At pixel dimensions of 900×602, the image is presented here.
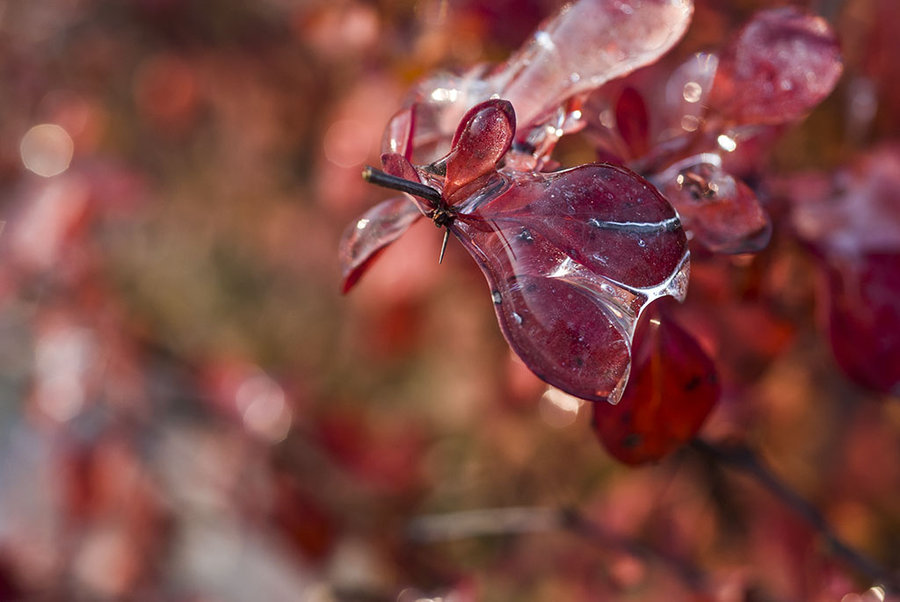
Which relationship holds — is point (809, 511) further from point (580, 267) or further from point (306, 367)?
point (306, 367)

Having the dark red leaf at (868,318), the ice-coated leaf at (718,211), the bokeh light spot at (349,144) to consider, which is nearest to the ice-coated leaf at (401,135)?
the ice-coated leaf at (718,211)

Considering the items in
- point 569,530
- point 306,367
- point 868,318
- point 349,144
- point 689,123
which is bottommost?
point 306,367

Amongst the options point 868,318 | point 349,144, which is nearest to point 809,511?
point 868,318

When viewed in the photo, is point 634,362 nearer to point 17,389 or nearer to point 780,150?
point 780,150

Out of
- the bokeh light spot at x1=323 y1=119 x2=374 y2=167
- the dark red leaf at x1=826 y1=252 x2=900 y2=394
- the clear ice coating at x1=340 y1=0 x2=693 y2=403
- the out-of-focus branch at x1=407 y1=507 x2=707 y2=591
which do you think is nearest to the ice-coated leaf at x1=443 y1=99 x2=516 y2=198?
the clear ice coating at x1=340 y1=0 x2=693 y2=403

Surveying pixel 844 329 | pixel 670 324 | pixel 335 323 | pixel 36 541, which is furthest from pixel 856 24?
pixel 36 541
